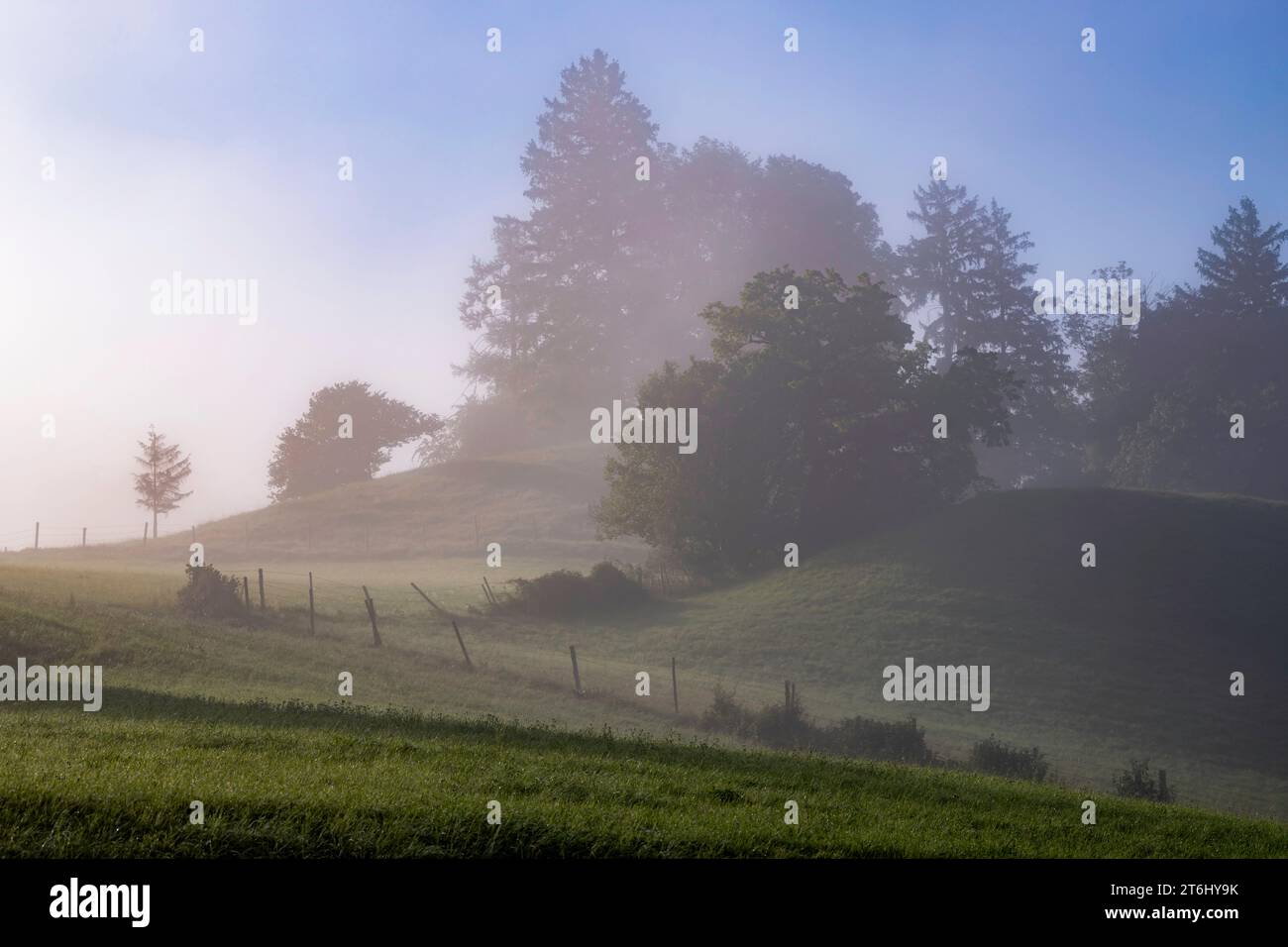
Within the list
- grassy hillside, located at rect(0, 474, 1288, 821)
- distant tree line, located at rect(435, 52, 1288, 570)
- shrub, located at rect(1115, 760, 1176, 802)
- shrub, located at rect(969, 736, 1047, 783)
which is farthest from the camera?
distant tree line, located at rect(435, 52, 1288, 570)

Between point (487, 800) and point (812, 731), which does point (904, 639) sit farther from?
point (487, 800)

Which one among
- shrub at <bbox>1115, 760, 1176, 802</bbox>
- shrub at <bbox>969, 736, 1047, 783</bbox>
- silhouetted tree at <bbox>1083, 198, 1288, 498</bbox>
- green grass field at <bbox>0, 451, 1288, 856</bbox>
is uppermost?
silhouetted tree at <bbox>1083, 198, 1288, 498</bbox>

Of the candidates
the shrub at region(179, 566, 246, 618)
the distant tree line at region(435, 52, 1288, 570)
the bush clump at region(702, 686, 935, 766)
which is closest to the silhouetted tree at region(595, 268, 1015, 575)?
the distant tree line at region(435, 52, 1288, 570)

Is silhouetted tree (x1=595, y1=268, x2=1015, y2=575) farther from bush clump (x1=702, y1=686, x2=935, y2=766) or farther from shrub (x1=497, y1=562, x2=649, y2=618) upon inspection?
bush clump (x1=702, y1=686, x2=935, y2=766)

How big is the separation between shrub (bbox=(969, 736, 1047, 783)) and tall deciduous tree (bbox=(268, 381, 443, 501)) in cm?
8664

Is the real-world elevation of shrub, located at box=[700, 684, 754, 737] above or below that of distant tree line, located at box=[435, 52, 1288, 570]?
below

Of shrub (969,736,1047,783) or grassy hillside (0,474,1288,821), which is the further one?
grassy hillside (0,474,1288,821)

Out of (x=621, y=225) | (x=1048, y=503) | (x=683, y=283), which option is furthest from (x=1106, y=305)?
(x=1048, y=503)

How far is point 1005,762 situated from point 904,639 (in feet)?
64.4

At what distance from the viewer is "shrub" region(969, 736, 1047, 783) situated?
2986 cm

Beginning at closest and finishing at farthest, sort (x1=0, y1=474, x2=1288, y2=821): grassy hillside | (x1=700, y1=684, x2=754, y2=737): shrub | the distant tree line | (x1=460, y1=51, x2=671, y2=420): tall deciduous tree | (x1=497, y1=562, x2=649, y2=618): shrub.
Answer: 1. (x1=700, y1=684, x2=754, y2=737): shrub
2. (x1=0, y1=474, x2=1288, y2=821): grassy hillside
3. (x1=497, y1=562, x2=649, y2=618): shrub
4. the distant tree line
5. (x1=460, y1=51, x2=671, y2=420): tall deciduous tree
